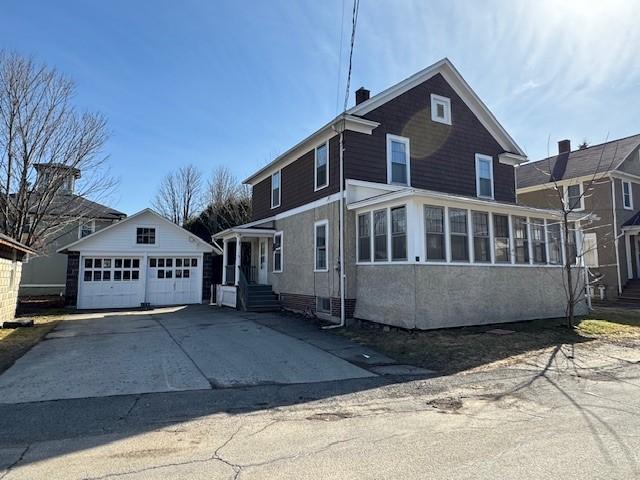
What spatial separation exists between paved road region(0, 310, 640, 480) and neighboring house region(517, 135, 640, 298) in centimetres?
1746

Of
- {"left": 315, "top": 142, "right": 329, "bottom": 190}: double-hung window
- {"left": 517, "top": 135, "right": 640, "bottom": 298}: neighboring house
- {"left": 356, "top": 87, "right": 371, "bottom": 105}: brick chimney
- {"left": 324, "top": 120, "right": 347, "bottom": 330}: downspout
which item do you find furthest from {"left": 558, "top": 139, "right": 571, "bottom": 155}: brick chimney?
{"left": 324, "top": 120, "right": 347, "bottom": 330}: downspout

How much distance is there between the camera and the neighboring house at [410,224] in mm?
11047

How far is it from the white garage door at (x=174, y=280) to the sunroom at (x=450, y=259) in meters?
11.7

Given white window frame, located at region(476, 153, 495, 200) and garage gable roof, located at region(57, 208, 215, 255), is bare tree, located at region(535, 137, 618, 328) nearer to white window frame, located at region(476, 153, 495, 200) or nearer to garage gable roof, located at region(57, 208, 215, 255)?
white window frame, located at region(476, 153, 495, 200)

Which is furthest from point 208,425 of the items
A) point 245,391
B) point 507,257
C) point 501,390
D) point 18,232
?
point 18,232

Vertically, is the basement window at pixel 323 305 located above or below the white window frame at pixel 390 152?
below

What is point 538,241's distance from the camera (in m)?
13.4

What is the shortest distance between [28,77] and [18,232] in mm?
6346

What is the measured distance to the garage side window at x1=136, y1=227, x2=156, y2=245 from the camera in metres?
20.5

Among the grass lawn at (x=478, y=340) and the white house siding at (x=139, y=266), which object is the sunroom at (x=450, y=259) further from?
the white house siding at (x=139, y=266)

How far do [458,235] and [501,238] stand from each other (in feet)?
6.09

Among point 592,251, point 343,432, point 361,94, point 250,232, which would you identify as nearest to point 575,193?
point 592,251

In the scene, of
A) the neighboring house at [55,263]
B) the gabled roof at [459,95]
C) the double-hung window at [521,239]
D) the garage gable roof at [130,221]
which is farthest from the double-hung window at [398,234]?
the neighboring house at [55,263]

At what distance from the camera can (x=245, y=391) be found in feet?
21.0
